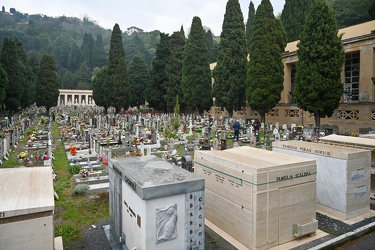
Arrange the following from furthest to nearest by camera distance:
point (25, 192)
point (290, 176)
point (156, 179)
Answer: point (290, 176), point (156, 179), point (25, 192)

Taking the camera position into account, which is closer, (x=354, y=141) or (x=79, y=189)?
(x=79, y=189)

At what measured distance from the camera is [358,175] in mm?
6898

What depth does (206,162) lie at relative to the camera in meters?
6.68

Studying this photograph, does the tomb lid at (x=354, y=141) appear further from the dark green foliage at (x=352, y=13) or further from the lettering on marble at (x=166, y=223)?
the dark green foliage at (x=352, y=13)

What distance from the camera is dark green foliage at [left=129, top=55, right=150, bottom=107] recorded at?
179 ft

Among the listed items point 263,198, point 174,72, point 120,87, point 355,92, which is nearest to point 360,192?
point 263,198

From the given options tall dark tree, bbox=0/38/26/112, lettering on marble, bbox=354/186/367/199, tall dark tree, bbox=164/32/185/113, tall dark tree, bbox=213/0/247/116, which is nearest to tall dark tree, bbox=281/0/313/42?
tall dark tree, bbox=213/0/247/116

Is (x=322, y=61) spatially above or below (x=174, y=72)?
below

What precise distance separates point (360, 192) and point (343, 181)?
67 cm

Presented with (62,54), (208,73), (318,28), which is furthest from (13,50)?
(62,54)

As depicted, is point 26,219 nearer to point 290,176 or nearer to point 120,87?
point 290,176

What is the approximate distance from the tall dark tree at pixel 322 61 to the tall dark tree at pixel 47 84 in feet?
134

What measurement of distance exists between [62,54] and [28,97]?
327 ft

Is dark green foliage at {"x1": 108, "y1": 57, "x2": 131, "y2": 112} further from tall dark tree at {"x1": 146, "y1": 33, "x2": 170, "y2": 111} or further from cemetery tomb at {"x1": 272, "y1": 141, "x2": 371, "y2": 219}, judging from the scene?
cemetery tomb at {"x1": 272, "y1": 141, "x2": 371, "y2": 219}
